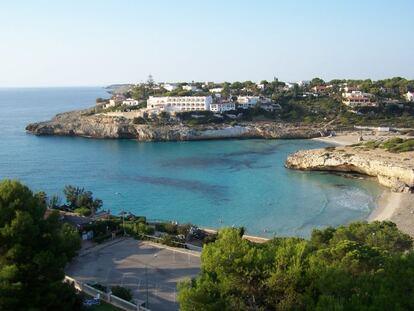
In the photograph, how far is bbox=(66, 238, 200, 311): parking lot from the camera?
1598 cm

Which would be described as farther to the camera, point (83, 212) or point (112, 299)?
point (83, 212)

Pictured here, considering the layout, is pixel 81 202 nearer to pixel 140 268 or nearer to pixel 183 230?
pixel 183 230

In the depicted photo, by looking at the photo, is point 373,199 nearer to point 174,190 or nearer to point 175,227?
point 174,190

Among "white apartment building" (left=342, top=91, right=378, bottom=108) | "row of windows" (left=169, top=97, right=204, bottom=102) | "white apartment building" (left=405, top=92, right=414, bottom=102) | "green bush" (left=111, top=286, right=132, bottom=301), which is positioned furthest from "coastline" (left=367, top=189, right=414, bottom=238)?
"white apartment building" (left=405, top=92, right=414, bottom=102)

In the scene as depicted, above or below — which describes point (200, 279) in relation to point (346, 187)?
above

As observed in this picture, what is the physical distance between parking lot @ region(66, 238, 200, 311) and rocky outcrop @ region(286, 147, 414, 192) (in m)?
24.7

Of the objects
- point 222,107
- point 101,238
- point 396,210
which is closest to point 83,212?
point 101,238

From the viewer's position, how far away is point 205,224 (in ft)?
98.5

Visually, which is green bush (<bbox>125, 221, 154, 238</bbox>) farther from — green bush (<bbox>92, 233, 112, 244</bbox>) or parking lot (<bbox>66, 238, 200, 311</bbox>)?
green bush (<bbox>92, 233, 112, 244</bbox>)

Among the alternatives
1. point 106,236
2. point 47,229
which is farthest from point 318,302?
point 106,236

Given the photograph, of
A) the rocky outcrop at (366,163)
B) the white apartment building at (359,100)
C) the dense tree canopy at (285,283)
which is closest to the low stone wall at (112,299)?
the dense tree canopy at (285,283)

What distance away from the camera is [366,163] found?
43.1 m

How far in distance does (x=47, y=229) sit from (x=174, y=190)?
88.6 ft

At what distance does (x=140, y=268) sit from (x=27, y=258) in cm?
757
